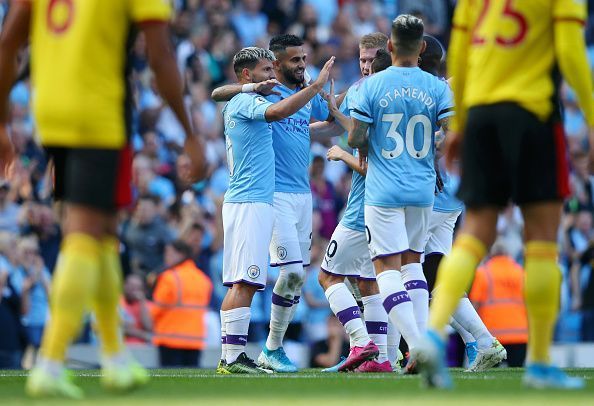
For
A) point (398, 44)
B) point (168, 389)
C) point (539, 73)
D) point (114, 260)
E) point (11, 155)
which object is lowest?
point (168, 389)

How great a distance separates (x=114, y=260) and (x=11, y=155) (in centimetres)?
84

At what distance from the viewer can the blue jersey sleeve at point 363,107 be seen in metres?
9.48

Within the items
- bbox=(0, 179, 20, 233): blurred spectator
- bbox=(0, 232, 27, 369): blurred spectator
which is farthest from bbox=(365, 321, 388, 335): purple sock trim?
bbox=(0, 179, 20, 233): blurred spectator

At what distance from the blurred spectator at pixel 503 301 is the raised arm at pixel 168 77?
742cm

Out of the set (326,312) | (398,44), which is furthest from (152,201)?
(398,44)

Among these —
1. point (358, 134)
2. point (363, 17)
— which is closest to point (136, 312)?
point (358, 134)

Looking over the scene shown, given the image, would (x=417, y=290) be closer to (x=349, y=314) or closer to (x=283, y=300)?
(x=349, y=314)

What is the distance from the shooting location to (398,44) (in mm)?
9312

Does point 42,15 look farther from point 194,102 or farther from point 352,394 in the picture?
point 194,102

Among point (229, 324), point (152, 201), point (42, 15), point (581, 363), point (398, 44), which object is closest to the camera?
point (42, 15)

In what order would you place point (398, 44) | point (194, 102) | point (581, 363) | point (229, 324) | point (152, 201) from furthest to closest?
point (194, 102)
point (152, 201)
point (581, 363)
point (229, 324)
point (398, 44)

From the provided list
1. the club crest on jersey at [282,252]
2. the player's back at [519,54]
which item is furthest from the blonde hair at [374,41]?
the player's back at [519,54]

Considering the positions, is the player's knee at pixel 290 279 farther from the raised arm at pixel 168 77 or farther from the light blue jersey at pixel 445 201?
the raised arm at pixel 168 77

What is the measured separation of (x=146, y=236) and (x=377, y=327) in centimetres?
598
